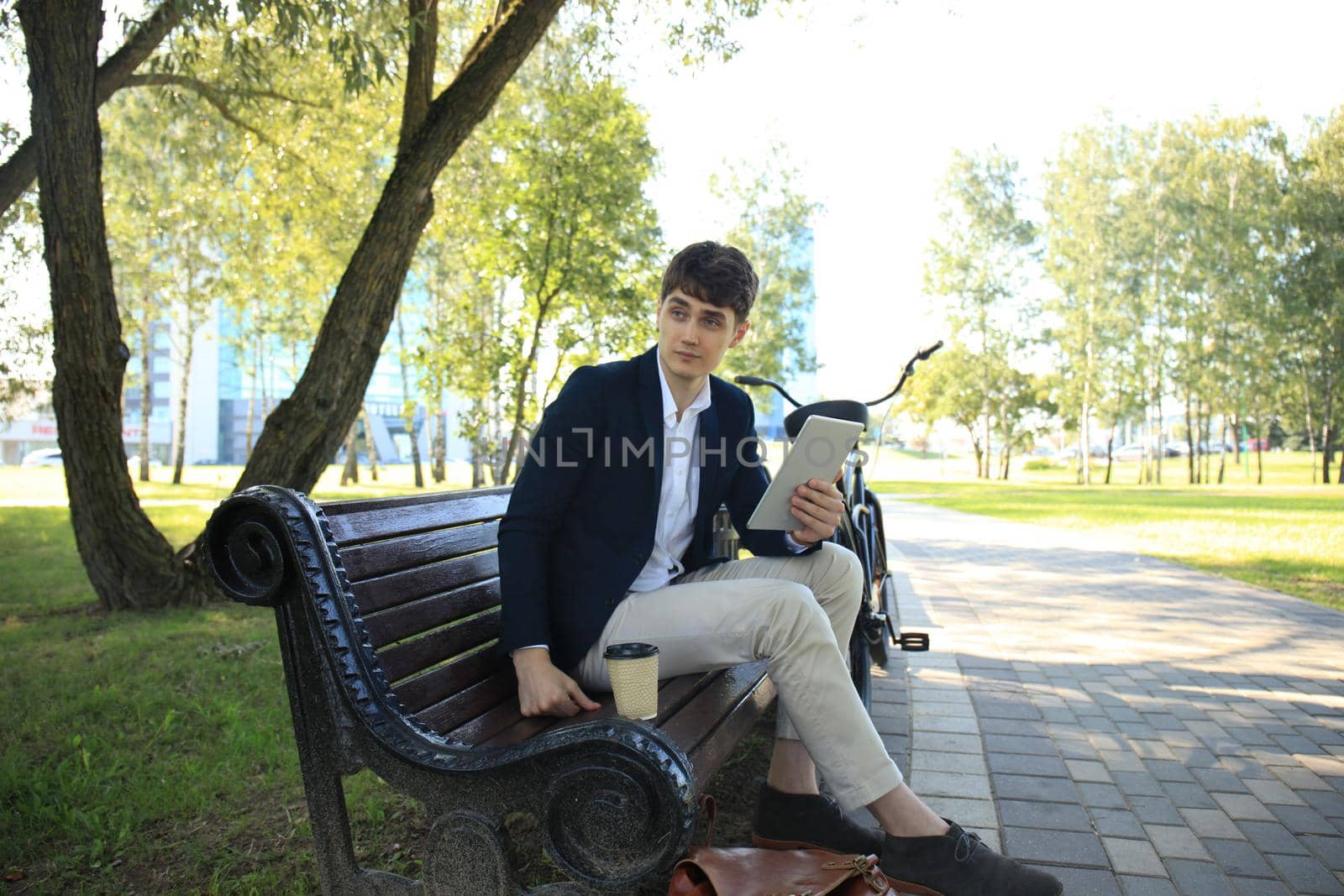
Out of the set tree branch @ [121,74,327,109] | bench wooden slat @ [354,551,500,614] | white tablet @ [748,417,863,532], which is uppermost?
tree branch @ [121,74,327,109]

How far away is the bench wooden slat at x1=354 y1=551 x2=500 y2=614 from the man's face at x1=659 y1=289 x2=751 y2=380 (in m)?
0.73

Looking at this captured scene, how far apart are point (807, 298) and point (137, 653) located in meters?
32.2

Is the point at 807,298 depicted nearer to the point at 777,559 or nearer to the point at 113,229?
the point at 113,229

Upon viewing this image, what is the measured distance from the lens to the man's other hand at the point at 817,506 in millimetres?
2441

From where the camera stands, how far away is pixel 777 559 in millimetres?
2611

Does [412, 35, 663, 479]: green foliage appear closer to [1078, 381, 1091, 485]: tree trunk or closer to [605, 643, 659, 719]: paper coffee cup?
[605, 643, 659, 719]: paper coffee cup

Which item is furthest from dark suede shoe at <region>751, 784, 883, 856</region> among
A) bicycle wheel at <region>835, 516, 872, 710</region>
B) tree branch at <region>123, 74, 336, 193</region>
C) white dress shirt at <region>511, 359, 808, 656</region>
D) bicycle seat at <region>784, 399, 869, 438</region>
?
tree branch at <region>123, 74, 336, 193</region>

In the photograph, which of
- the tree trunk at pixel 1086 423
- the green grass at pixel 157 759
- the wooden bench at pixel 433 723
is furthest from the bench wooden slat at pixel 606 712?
the tree trunk at pixel 1086 423

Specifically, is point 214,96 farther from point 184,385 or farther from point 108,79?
point 184,385

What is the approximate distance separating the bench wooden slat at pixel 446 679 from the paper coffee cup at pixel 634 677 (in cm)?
41

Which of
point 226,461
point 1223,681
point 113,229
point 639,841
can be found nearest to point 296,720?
point 639,841

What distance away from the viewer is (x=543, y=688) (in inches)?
80.5

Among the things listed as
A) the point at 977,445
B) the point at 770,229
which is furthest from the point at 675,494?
the point at 977,445

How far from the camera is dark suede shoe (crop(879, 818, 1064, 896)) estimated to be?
2.09m
